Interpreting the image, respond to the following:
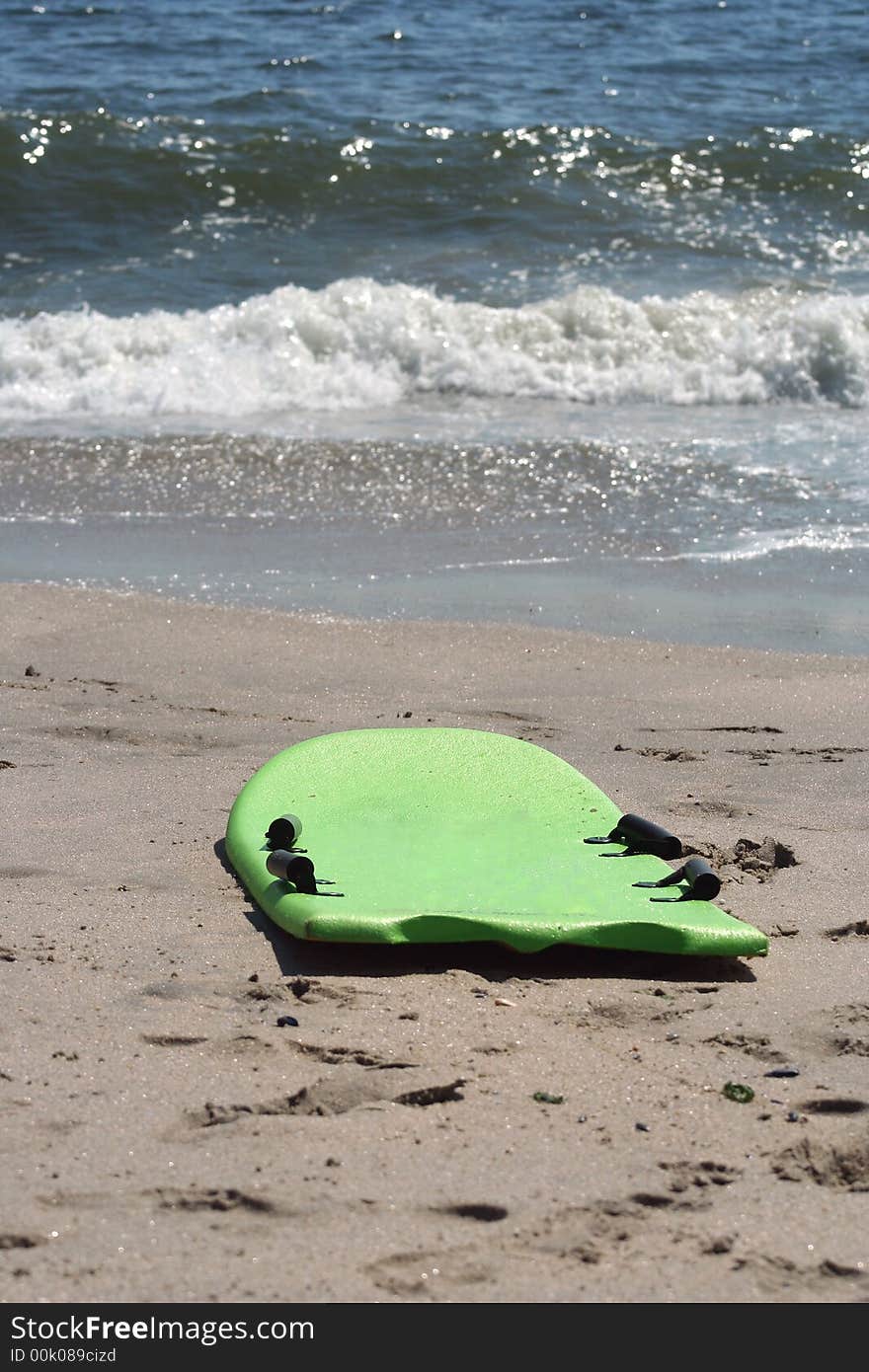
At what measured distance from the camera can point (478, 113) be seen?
41.6 ft

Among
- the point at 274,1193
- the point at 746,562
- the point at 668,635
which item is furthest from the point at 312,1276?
the point at 746,562

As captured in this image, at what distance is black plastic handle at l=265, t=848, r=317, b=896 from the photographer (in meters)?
2.89

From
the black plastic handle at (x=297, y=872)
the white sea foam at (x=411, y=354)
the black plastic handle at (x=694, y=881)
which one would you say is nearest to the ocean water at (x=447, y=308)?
the white sea foam at (x=411, y=354)

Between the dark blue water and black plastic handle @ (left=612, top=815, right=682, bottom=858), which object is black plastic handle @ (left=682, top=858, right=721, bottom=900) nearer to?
black plastic handle @ (left=612, top=815, right=682, bottom=858)

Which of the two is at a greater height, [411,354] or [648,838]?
[411,354]

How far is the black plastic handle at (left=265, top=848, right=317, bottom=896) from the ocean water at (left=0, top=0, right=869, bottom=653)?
7.84 ft

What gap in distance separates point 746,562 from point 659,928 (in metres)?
3.16

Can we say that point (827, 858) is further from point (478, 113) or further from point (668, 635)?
point (478, 113)

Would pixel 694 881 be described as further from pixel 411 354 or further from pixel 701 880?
pixel 411 354

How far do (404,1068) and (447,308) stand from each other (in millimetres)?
7513

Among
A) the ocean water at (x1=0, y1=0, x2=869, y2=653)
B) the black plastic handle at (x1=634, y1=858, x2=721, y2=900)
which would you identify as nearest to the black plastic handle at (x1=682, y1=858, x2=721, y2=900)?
the black plastic handle at (x1=634, y1=858, x2=721, y2=900)

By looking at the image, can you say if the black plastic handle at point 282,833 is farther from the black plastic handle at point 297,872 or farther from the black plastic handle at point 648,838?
the black plastic handle at point 648,838

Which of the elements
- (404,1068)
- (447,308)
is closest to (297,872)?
(404,1068)

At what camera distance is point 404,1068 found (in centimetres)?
238
